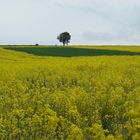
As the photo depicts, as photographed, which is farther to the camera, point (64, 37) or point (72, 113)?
point (64, 37)

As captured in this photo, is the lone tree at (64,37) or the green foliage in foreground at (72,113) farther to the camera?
the lone tree at (64,37)

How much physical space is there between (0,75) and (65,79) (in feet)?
7.53

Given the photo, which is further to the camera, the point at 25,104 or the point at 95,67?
the point at 95,67

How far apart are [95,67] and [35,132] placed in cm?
1371

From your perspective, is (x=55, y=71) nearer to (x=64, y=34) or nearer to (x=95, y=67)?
(x=95, y=67)

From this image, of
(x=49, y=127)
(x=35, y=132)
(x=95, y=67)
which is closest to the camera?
(x=49, y=127)

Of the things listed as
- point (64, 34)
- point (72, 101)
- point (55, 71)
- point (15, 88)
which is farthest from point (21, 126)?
point (64, 34)

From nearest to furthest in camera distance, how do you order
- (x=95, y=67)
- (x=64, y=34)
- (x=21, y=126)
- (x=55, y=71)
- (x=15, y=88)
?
(x=21, y=126), (x=15, y=88), (x=55, y=71), (x=95, y=67), (x=64, y=34)

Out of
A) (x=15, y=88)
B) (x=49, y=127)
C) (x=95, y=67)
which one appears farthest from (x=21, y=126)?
(x=95, y=67)

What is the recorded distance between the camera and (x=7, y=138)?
5910mm

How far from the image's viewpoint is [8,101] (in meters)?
8.46

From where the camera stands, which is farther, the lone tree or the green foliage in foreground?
the lone tree

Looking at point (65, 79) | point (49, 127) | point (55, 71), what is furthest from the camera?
point (55, 71)

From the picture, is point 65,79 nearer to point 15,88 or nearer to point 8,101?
point 15,88
